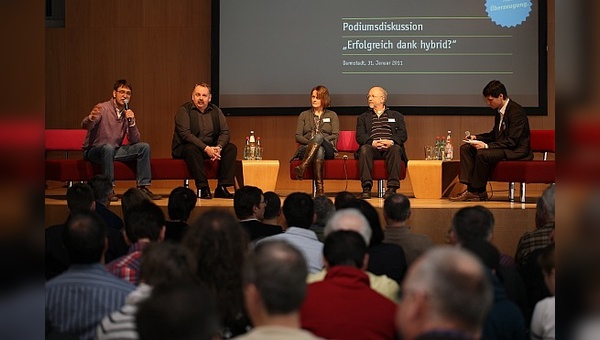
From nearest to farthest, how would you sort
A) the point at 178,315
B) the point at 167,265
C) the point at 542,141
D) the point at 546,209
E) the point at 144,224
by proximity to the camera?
the point at 178,315 → the point at 167,265 → the point at 144,224 → the point at 546,209 → the point at 542,141

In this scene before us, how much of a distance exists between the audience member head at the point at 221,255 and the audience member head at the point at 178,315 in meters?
1.22

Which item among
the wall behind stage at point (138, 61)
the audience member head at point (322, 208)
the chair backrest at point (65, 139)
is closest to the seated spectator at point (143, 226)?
the audience member head at point (322, 208)

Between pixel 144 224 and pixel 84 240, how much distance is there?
668 millimetres

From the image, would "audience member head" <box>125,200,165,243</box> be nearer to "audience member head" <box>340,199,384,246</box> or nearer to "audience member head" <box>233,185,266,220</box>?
"audience member head" <box>340,199,384,246</box>

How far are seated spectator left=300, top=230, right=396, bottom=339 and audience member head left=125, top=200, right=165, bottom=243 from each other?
3.51ft

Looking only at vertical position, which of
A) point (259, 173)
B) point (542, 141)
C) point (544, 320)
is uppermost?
point (542, 141)

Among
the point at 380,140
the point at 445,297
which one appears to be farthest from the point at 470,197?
the point at 445,297

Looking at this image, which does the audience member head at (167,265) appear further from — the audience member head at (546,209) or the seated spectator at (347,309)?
the audience member head at (546,209)

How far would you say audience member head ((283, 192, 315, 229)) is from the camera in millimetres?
4273

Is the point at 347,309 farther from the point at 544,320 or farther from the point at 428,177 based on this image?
the point at 428,177

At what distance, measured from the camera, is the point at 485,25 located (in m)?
9.30

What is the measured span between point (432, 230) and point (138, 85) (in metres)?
4.26

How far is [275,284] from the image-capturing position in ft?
5.86

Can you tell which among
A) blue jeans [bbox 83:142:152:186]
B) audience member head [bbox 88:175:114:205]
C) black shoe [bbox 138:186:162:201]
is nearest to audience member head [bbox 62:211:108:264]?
audience member head [bbox 88:175:114:205]
